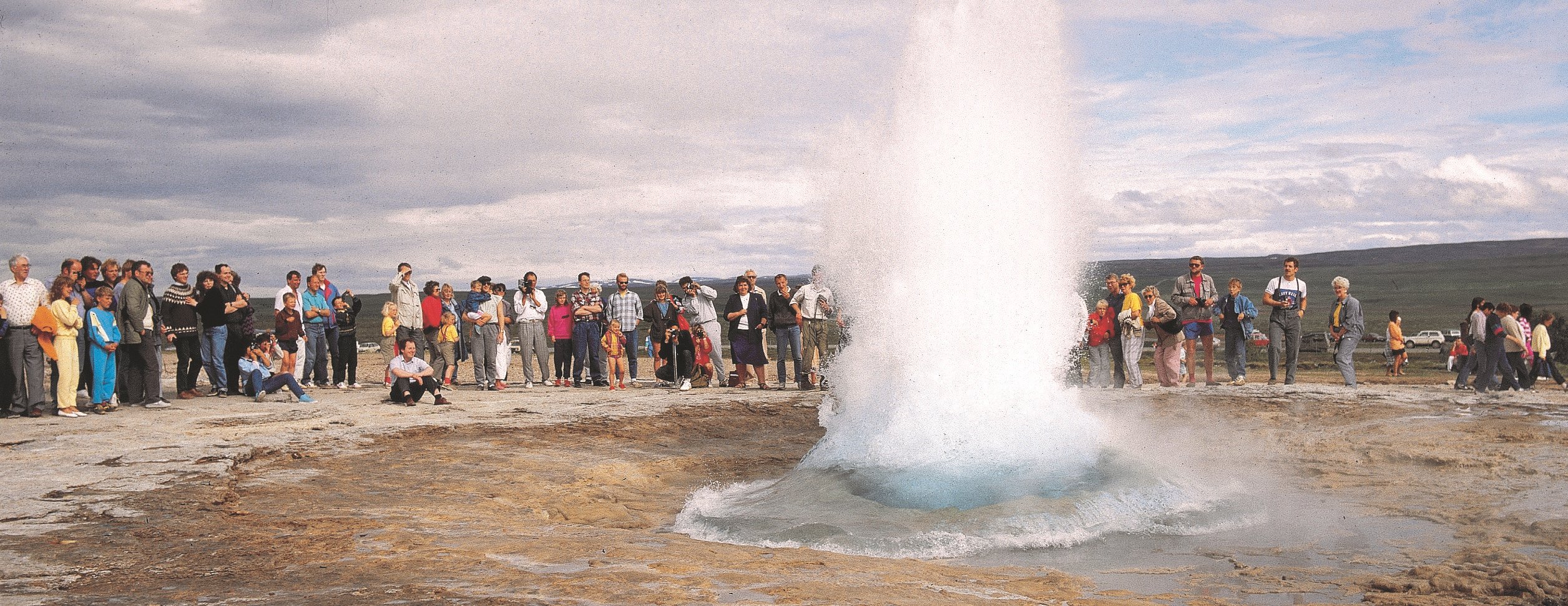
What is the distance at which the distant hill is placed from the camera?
234 ft

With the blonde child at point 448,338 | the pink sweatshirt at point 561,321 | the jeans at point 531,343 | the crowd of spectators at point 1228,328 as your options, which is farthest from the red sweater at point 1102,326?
the blonde child at point 448,338

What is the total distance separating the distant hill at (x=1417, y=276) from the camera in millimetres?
71450

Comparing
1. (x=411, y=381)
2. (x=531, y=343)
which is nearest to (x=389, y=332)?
(x=411, y=381)

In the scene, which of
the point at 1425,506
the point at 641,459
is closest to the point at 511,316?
the point at 641,459

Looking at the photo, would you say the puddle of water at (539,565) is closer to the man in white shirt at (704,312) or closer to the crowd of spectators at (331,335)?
the crowd of spectators at (331,335)

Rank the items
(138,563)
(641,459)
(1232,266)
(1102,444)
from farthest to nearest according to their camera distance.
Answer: (1232,266) → (641,459) → (1102,444) → (138,563)

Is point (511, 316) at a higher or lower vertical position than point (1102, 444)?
higher

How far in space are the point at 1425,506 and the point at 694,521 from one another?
4966mm

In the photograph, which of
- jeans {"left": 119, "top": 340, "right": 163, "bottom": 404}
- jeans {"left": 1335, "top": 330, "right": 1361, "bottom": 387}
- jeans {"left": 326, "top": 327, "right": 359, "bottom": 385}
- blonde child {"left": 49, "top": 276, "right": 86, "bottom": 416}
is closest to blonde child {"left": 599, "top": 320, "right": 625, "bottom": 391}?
jeans {"left": 326, "top": 327, "right": 359, "bottom": 385}

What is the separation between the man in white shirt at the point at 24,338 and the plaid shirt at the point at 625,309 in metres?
6.48

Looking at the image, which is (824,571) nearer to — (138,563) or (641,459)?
(138,563)

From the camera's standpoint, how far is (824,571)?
5.09m

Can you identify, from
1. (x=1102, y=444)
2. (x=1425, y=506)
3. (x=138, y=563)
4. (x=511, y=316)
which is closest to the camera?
(x=138, y=563)

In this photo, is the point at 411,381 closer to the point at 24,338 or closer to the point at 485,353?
the point at 485,353
